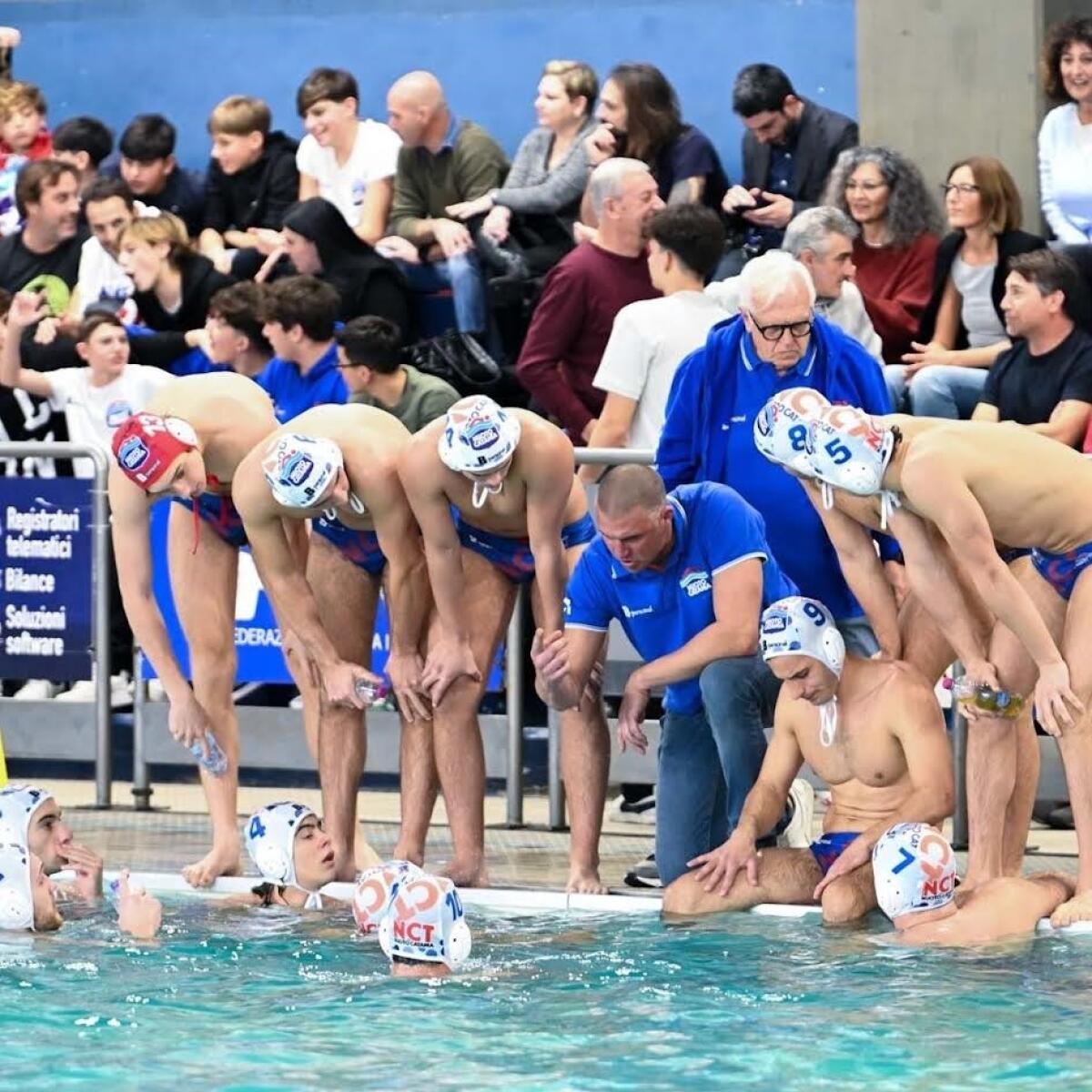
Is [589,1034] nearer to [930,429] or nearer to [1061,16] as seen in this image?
[930,429]

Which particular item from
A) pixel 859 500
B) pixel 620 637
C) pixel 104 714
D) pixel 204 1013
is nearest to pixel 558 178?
pixel 620 637

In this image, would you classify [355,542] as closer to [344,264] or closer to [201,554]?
[201,554]

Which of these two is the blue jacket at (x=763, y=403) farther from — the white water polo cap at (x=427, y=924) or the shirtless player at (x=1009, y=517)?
the white water polo cap at (x=427, y=924)

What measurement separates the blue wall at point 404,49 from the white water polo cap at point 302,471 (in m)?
5.40

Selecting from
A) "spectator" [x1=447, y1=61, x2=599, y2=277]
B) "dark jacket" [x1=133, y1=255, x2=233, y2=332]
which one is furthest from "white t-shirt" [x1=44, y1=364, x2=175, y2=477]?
"spectator" [x1=447, y1=61, x2=599, y2=277]

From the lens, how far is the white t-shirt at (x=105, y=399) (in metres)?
10.9

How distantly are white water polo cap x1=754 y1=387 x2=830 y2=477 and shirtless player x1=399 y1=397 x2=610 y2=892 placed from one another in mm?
784

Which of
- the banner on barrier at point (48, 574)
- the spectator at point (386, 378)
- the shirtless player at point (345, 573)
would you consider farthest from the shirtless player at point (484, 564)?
the banner on barrier at point (48, 574)

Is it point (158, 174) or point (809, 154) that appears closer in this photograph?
point (809, 154)

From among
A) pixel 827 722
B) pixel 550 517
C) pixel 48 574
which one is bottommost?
pixel 827 722

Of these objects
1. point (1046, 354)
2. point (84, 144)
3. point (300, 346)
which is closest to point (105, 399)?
point (300, 346)

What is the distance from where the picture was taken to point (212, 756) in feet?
28.2

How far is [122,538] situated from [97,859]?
109 centimetres

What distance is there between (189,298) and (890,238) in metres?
3.29
